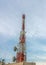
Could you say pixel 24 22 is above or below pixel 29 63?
above

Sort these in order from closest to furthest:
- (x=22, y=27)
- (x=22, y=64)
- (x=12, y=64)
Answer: (x=22, y=64), (x=12, y=64), (x=22, y=27)

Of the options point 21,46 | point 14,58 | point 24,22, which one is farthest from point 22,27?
point 14,58

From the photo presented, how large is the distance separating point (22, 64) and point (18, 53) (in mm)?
20766

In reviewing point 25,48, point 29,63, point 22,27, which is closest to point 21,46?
point 25,48

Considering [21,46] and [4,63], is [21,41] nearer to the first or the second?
[21,46]

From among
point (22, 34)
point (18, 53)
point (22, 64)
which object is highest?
point (22, 34)

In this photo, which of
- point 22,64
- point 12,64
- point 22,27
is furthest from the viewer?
point 22,27

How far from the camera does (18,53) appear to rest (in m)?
117

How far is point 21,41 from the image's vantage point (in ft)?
376

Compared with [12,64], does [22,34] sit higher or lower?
higher

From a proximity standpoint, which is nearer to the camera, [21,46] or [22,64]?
[22,64]

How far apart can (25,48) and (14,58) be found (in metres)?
8.18

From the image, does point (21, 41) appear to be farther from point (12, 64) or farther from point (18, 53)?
point (12, 64)

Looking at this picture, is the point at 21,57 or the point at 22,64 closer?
the point at 22,64
